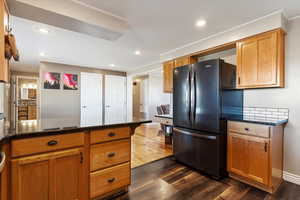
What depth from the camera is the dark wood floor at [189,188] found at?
6.11 feet

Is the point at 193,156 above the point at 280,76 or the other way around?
the other way around

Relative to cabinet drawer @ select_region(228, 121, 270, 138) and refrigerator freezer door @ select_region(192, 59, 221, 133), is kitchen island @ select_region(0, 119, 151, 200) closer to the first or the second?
refrigerator freezer door @ select_region(192, 59, 221, 133)

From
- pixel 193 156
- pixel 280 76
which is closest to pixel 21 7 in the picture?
pixel 193 156

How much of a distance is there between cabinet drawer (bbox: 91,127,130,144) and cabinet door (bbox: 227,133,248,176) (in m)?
1.57

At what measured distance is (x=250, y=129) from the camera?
206 centimetres

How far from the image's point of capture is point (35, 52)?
4043mm

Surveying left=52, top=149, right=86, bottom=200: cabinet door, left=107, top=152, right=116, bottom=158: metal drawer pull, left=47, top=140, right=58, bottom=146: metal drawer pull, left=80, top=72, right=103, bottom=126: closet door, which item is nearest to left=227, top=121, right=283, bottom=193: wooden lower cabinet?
left=107, top=152, right=116, bottom=158: metal drawer pull

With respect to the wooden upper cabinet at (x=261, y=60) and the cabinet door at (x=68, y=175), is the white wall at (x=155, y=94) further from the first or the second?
the cabinet door at (x=68, y=175)

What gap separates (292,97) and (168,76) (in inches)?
91.3

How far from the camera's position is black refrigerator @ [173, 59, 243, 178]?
2260 millimetres

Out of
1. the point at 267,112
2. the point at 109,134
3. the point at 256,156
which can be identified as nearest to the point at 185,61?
the point at 267,112

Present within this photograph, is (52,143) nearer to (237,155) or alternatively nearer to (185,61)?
(237,155)

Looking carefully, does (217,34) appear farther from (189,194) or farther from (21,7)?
(21,7)

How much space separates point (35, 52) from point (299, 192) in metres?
5.96
